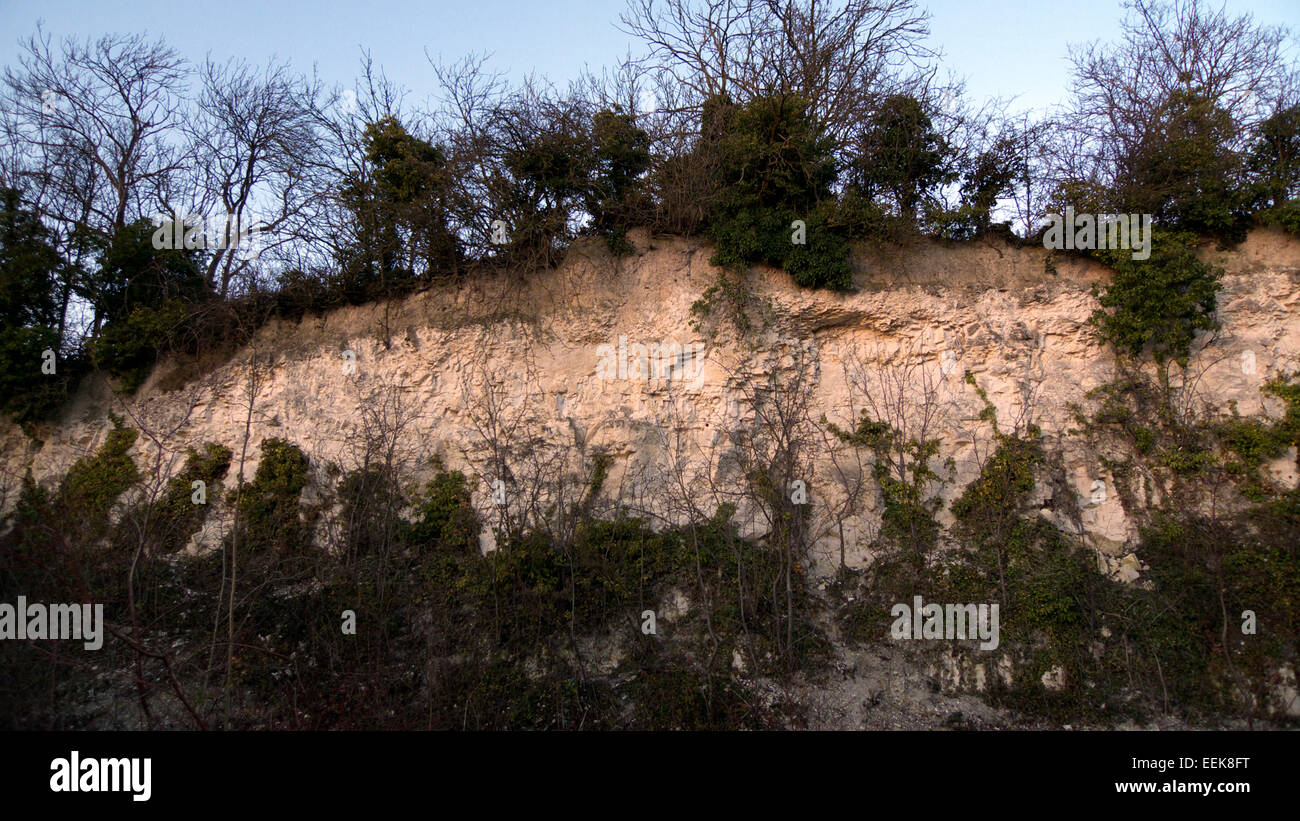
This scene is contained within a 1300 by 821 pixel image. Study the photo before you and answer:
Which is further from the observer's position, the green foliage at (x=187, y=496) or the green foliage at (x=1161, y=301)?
the green foliage at (x=187, y=496)

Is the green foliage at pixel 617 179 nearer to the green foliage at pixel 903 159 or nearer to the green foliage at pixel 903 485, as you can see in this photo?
the green foliage at pixel 903 159

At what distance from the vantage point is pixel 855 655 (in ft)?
28.4

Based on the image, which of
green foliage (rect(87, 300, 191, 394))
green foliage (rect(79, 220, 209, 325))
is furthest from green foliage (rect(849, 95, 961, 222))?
green foliage (rect(79, 220, 209, 325))

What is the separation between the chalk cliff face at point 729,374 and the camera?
32.4ft

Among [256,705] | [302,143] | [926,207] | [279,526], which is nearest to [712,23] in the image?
[926,207]

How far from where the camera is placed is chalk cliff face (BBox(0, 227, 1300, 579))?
32.4ft

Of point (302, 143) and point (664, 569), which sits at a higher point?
point (302, 143)

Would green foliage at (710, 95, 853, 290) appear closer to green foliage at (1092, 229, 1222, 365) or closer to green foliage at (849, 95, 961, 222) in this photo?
green foliage at (849, 95, 961, 222)

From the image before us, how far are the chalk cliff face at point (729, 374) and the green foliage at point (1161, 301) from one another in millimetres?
354

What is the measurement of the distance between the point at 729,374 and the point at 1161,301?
Answer: 6.65 metres

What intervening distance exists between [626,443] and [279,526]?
20.0 ft

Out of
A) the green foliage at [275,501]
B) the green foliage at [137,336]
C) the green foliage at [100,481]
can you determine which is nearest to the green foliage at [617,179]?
the green foliage at [275,501]

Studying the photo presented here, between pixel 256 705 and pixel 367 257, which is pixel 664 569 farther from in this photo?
pixel 367 257

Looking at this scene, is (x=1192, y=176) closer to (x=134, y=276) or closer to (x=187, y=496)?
(x=187, y=496)
